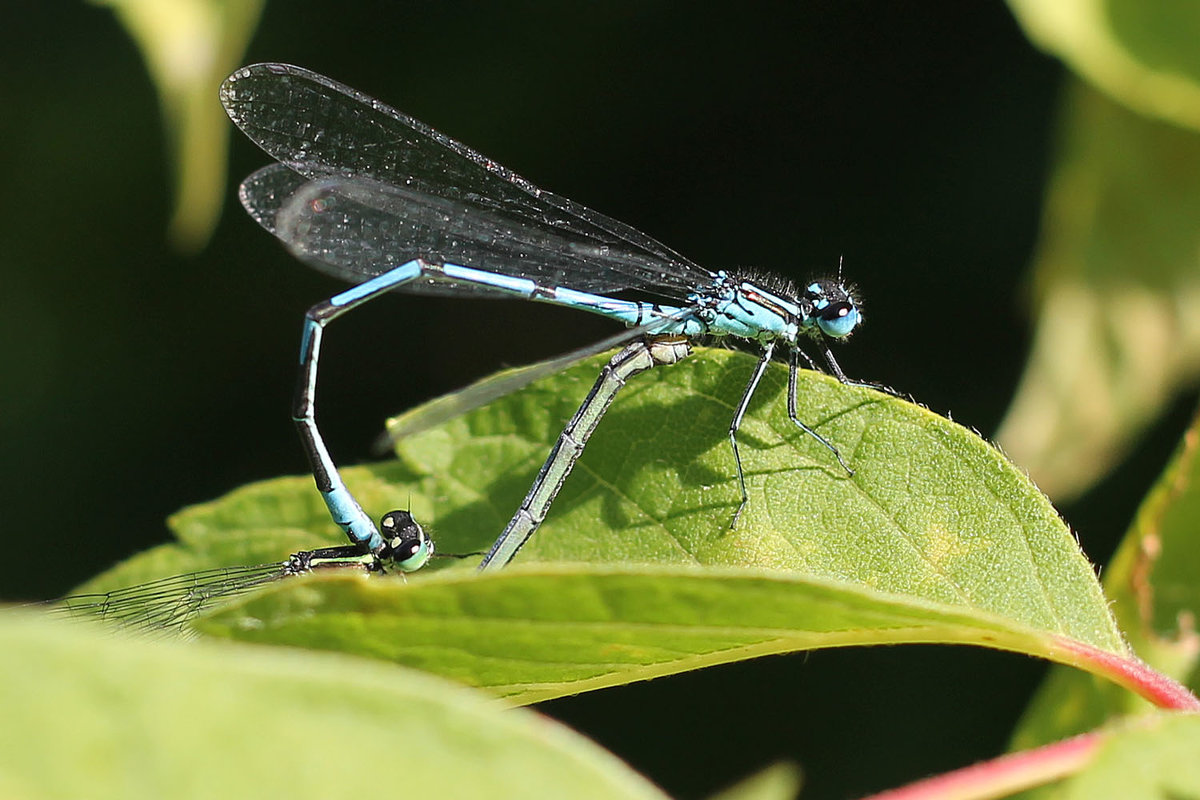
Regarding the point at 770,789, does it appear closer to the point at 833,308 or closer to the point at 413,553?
the point at 413,553

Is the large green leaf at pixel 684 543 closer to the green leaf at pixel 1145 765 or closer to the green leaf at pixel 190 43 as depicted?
the green leaf at pixel 1145 765

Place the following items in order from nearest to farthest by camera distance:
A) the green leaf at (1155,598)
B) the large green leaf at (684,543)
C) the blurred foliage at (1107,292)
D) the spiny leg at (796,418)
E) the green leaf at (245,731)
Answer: the green leaf at (245,731) → the large green leaf at (684,543) → the spiny leg at (796,418) → the green leaf at (1155,598) → the blurred foliage at (1107,292)

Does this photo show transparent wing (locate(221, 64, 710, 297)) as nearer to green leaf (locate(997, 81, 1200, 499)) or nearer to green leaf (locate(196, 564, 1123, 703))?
green leaf (locate(997, 81, 1200, 499))

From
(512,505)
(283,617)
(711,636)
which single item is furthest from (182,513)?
(711,636)

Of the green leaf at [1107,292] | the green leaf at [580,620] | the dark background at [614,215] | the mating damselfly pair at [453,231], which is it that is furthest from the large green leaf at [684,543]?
the dark background at [614,215]

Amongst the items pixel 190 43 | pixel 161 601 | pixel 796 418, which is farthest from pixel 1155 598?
pixel 190 43

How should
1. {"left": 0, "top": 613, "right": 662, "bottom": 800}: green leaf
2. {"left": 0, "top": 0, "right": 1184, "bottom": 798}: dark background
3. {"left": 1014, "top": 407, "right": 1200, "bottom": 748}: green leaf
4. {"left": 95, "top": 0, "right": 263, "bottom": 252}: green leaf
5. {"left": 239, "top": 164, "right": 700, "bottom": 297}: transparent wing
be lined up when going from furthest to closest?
{"left": 0, "top": 0, "right": 1184, "bottom": 798}: dark background
{"left": 239, "top": 164, "right": 700, "bottom": 297}: transparent wing
{"left": 95, "top": 0, "right": 263, "bottom": 252}: green leaf
{"left": 1014, "top": 407, "right": 1200, "bottom": 748}: green leaf
{"left": 0, "top": 613, "right": 662, "bottom": 800}: green leaf

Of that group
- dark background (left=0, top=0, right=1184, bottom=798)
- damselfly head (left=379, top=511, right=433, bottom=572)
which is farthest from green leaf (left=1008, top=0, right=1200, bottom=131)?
damselfly head (left=379, top=511, right=433, bottom=572)
